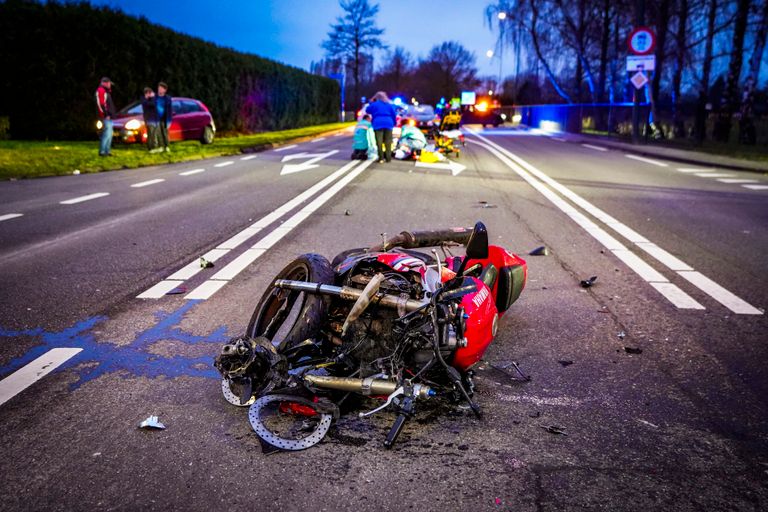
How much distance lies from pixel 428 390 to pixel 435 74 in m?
111

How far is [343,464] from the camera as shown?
275cm

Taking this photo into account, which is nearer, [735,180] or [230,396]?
[230,396]

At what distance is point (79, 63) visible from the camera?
22000mm

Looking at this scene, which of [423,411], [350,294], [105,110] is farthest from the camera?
[105,110]

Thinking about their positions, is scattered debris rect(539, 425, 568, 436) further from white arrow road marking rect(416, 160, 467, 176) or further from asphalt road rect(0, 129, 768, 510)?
white arrow road marking rect(416, 160, 467, 176)

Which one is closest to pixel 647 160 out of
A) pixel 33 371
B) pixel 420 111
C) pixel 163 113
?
pixel 163 113

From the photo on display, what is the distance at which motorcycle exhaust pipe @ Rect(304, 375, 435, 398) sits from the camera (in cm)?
300

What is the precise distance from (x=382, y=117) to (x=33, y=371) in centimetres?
1400

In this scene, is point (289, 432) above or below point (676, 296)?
below

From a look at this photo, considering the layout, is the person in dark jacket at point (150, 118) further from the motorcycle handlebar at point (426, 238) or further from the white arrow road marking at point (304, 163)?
the motorcycle handlebar at point (426, 238)

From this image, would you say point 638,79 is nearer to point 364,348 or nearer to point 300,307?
point 300,307

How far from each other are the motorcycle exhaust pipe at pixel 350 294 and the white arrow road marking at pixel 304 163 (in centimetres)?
1182

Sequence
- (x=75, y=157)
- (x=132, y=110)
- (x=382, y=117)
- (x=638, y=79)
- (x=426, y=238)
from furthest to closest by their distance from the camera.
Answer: (x=638, y=79)
(x=132, y=110)
(x=75, y=157)
(x=382, y=117)
(x=426, y=238)

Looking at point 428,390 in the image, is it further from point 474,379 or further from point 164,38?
point 164,38
